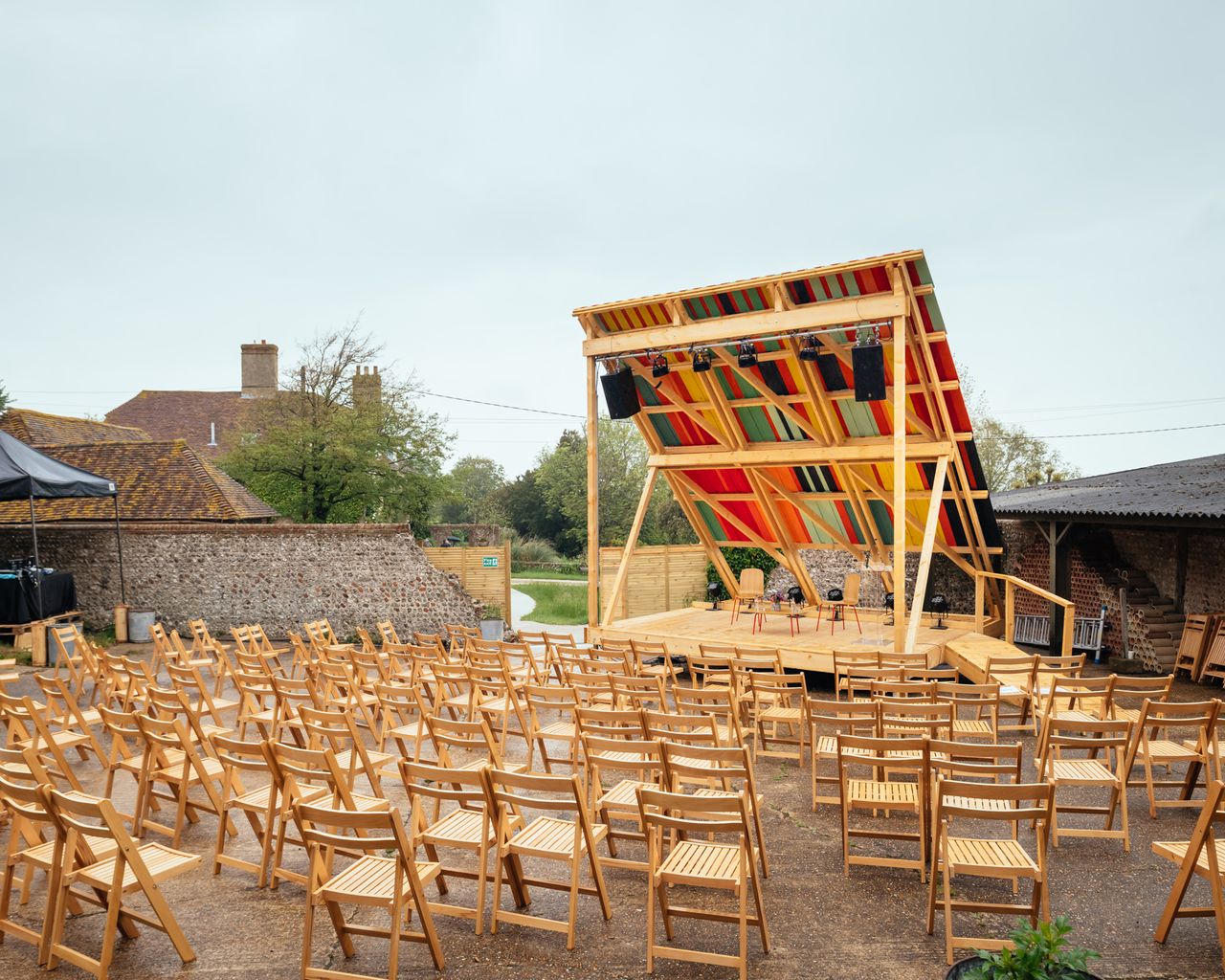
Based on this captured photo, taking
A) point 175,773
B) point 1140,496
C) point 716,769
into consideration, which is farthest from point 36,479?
point 1140,496

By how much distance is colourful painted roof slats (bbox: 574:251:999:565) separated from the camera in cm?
961

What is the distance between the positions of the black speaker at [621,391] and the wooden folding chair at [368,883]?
8223mm

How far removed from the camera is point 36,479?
12.2 meters

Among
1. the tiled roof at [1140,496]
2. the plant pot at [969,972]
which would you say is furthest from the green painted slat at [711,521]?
the plant pot at [969,972]

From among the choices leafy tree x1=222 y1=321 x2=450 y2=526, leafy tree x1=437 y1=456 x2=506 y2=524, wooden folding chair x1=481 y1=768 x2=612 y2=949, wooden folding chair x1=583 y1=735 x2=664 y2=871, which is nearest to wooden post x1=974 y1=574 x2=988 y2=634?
wooden folding chair x1=583 y1=735 x2=664 y2=871

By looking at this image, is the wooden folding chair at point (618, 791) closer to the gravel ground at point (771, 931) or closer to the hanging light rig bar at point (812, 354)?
the gravel ground at point (771, 931)

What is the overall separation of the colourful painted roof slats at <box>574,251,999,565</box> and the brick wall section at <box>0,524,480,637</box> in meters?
4.79

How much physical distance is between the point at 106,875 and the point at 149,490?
15.1 meters

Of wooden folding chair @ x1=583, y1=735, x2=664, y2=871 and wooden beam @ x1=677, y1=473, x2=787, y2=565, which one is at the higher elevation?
wooden beam @ x1=677, y1=473, x2=787, y2=565

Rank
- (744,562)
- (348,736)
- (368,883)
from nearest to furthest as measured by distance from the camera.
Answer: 1. (368,883)
2. (348,736)
3. (744,562)

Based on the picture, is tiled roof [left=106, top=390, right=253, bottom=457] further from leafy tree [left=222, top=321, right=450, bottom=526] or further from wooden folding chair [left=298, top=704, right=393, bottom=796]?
wooden folding chair [left=298, top=704, right=393, bottom=796]

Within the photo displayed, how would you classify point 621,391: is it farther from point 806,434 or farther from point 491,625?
point 491,625

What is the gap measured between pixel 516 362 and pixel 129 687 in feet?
197

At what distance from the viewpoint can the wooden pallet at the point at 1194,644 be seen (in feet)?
36.2
